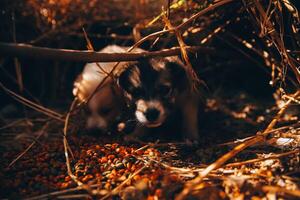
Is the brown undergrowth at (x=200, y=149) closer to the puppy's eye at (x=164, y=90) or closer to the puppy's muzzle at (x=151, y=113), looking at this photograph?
the puppy's muzzle at (x=151, y=113)

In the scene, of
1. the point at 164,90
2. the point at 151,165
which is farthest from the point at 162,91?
the point at 151,165

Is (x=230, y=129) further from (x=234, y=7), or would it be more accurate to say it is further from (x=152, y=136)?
(x=234, y=7)

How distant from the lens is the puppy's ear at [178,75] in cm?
327

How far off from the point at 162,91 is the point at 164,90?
2 cm

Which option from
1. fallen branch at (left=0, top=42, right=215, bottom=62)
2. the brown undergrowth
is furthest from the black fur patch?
fallen branch at (left=0, top=42, right=215, bottom=62)

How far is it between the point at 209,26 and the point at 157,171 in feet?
5.10

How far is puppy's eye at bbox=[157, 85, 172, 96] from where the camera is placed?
127 inches

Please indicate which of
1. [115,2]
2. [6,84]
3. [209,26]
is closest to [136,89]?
[209,26]

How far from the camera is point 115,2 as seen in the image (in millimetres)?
4258

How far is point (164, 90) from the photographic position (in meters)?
3.25

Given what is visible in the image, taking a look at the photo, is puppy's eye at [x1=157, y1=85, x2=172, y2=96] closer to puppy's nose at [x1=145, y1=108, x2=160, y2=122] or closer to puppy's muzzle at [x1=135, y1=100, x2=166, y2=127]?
puppy's muzzle at [x1=135, y1=100, x2=166, y2=127]

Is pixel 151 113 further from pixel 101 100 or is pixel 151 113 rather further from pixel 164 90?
pixel 101 100

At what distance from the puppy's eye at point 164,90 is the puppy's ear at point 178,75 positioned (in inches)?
2.6

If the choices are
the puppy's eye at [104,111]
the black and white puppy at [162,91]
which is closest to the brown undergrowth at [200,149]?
the black and white puppy at [162,91]
